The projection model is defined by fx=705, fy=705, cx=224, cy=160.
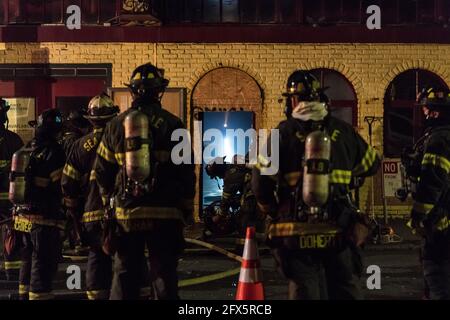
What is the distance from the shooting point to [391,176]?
11695 millimetres

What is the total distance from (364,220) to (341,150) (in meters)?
0.54

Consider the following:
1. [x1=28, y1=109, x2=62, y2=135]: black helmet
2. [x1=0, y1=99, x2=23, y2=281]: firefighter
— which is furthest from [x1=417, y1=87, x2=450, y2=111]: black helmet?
[x1=0, y1=99, x2=23, y2=281]: firefighter

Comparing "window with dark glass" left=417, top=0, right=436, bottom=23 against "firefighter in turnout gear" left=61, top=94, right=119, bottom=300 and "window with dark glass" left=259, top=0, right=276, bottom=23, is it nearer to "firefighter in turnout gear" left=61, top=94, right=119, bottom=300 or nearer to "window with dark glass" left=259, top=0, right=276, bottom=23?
"window with dark glass" left=259, top=0, right=276, bottom=23

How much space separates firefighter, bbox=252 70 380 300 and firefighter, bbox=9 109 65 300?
103 inches

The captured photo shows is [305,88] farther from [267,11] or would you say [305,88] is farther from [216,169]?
[267,11]

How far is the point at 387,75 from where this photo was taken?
13.6m

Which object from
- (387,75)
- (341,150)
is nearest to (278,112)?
(387,75)

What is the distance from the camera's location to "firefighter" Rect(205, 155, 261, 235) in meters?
9.97

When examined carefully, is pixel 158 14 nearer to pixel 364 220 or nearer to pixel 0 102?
pixel 0 102

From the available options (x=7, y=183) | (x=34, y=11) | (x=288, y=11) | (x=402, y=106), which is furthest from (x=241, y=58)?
(x=7, y=183)

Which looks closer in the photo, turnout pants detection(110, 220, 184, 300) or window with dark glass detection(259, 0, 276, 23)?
turnout pants detection(110, 220, 184, 300)

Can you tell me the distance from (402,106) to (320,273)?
361 inches

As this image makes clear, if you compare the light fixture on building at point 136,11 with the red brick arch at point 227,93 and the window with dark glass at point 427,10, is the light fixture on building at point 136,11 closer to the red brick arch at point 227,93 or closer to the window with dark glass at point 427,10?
the red brick arch at point 227,93

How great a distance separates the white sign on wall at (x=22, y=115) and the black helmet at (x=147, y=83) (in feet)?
27.5
